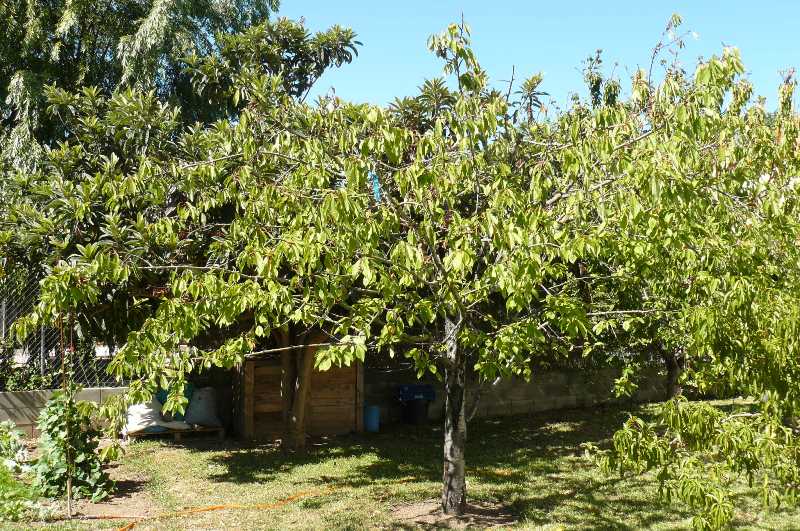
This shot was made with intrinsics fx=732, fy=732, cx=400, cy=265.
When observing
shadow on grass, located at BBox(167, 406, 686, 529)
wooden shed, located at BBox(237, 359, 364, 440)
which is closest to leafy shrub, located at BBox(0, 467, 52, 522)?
shadow on grass, located at BBox(167, 406, 686, 529)

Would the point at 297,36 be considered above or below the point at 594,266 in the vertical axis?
above

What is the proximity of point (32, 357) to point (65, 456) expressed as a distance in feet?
13.7

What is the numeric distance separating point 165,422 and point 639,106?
8128 mm

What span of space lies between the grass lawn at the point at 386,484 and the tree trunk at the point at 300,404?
29 centimetres

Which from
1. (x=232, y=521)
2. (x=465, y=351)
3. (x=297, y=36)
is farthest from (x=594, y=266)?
(x=297, y=36)

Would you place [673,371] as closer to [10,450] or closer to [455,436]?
[455,436]

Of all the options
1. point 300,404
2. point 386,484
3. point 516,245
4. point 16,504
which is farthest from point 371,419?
point 516,245

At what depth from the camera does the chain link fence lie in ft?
35.3

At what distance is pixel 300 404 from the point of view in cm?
1047

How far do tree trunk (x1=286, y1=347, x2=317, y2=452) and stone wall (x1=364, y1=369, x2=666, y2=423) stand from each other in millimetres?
2000

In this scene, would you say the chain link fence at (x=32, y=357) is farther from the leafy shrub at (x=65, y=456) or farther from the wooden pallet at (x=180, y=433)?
the leafy shrub at (x=65, y=456)

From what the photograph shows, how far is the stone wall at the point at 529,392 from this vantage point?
12.5m

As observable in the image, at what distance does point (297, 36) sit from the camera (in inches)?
404

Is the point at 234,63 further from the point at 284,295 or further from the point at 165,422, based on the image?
the point at 284,295
